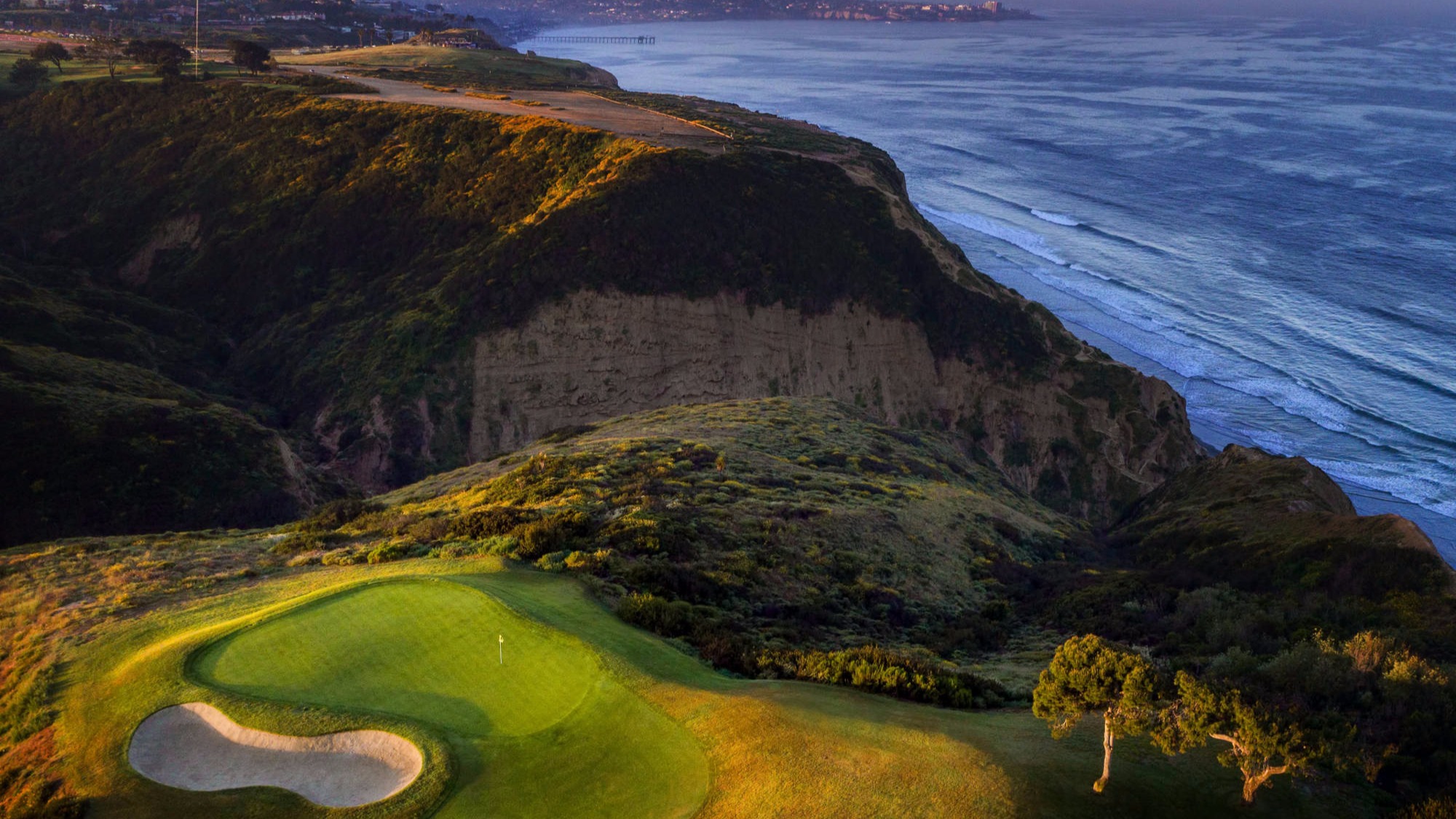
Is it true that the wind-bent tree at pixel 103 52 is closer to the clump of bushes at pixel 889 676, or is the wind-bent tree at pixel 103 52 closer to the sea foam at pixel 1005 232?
the sea foam at pixel 1005 232

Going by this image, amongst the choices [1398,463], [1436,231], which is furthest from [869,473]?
[1436,231]

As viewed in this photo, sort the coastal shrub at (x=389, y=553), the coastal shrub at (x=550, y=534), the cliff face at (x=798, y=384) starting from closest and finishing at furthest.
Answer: the coastal shrub at (x=550, y=534), the coastal shrub at (x=389, y=553), the cliff face at (x=798, y=384)

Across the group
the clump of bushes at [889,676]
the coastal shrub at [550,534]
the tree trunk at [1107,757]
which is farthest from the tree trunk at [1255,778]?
the coastal shrub at [550,534]

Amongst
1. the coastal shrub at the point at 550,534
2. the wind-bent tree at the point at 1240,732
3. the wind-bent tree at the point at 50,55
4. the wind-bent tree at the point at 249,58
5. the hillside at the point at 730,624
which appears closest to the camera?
the wind-bent tree at the point at 1240,732

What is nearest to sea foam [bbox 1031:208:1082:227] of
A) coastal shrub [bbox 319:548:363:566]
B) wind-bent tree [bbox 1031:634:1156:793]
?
coastal shrub [bbox 319:548:363:566]

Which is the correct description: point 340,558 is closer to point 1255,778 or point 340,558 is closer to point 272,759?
point 272,759

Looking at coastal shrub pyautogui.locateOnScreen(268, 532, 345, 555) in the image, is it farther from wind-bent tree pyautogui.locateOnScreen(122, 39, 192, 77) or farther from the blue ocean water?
wind-bent tree pyautogui.locateOnScreen(122, 39, 192, 77)
